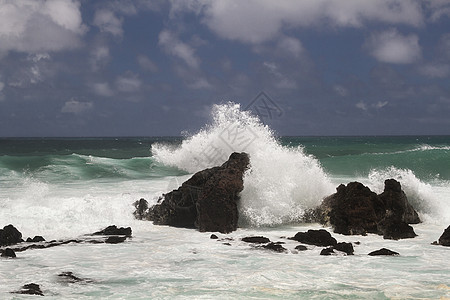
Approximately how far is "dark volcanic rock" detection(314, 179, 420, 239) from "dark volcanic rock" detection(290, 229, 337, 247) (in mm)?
1320

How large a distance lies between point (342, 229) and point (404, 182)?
2993 millimetres

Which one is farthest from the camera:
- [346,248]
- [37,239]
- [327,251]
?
[37,239]

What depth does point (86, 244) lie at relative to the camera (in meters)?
8.71

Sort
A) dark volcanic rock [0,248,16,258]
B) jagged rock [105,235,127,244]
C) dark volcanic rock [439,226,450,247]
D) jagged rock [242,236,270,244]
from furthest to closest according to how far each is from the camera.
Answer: jagged rock [105,235,127,244] → jagged rock [242,236,270,244] → dark volcanic rock [439,226,450,247] → dark volcanic rock [0,248,16,258]

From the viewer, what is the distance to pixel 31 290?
5.91 metres

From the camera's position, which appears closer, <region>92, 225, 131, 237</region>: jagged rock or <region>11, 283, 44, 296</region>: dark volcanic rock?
<region>11, 283, 44, 296</region>: dark volcanic rock

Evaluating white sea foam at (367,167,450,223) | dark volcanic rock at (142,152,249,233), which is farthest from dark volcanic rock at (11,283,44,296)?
white sea foam at (367,167,450,223)

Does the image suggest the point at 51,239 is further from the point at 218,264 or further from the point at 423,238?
the point at 423,238

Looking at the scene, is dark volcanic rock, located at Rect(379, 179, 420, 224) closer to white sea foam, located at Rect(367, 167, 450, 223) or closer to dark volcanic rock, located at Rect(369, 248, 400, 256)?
white sea foam, located at Rect(367, 167, 450, 223)

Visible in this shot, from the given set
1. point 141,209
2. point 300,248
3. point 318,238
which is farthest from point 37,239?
point 318,238

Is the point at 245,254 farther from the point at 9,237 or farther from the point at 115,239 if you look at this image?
the point at 9,237

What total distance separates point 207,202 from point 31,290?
460cm

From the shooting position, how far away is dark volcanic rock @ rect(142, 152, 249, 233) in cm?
1000

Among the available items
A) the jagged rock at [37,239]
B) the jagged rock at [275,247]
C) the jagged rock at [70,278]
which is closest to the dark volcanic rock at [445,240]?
the jagged rock at [275,247]
